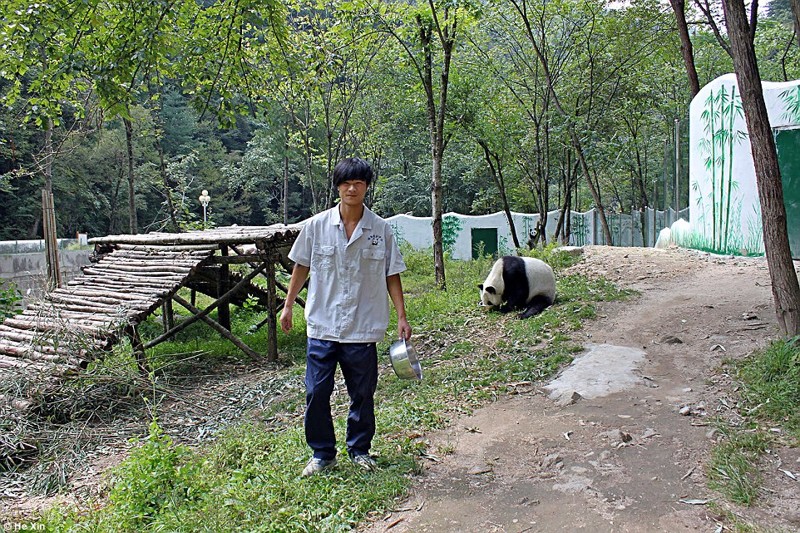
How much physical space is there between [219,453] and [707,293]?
6.09 metres

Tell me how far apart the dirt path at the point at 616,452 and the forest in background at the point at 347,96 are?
12.6ft

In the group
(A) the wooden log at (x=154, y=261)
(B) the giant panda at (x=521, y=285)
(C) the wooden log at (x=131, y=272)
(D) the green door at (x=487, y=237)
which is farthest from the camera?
(D) the green door at (x=487, y=237)

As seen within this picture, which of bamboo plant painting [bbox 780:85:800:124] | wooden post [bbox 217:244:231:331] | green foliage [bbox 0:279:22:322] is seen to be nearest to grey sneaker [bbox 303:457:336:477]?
wooden post [bbox 217:244:231:331]

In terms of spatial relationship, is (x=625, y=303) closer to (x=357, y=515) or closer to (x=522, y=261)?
(x=522, y=261)

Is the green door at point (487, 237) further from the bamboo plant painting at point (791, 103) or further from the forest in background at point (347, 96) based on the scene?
the bamboo plant painting at point (791, 103)

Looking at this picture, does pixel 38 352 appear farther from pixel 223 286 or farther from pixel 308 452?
pixel 223 286

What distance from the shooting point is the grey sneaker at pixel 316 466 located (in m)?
3.82

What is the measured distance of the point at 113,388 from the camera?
6.07 m

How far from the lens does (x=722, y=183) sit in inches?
417

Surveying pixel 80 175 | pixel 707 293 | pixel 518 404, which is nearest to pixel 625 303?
pixel 707 293

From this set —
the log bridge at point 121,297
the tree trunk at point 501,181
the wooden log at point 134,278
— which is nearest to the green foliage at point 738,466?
the log bridge at point 121,297

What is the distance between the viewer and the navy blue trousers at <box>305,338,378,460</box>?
3.78 metres

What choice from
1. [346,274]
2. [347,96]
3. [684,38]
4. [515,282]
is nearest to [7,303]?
[515,282]

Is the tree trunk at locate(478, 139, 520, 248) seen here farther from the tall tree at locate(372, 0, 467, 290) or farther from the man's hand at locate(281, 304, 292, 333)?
the man's hand at locate(281, 304, 292, 333)
